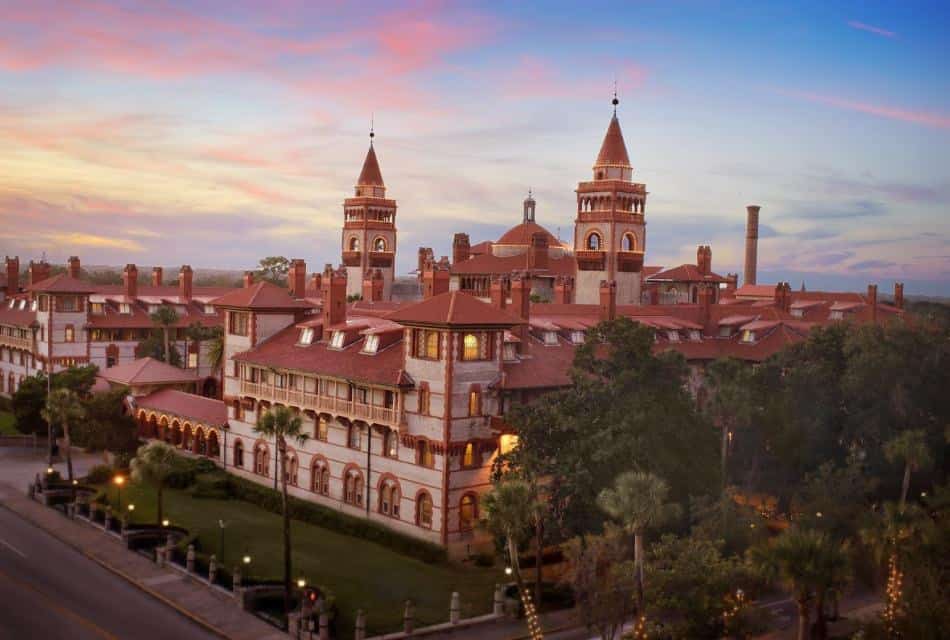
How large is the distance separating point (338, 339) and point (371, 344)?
3427mm

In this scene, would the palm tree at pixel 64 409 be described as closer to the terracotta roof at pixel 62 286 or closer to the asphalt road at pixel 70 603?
the asphalt road at pixel 70 603

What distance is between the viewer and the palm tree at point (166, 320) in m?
86.4

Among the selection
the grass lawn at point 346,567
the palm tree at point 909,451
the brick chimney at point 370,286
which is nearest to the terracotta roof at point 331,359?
the grass lawn at point 346,567

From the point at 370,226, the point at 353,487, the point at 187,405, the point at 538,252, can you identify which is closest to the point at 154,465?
the point at 353,487

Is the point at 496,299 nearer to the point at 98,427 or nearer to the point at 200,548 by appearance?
the point at 200,548

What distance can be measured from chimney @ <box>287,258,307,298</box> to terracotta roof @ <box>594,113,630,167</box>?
1198 inches

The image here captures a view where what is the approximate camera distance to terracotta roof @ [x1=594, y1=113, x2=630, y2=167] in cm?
9000

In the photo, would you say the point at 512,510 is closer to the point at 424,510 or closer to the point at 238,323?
the point at 424,510

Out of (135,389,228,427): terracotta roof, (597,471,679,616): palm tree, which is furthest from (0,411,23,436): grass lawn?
(597,471,679,616): palm tree

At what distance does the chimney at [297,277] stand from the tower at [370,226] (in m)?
40.4

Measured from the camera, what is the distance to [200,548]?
50.4 meters

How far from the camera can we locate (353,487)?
56844mm

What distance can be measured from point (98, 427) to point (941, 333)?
5581 cm

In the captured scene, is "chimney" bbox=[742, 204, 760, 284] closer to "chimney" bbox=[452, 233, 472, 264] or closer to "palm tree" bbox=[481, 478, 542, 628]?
"chimney" bbox=[452, 233, 472, 264]
